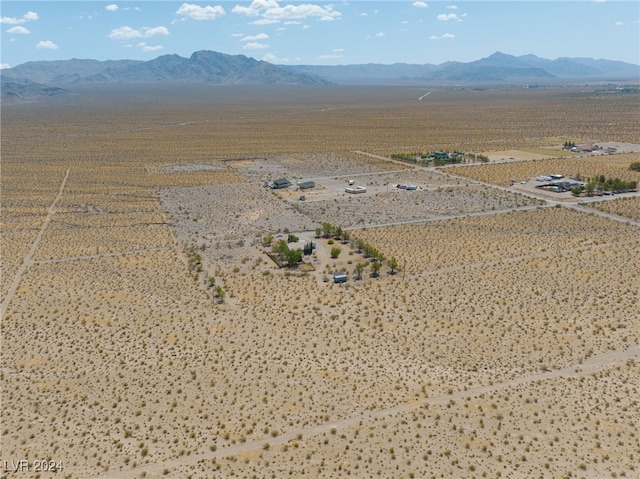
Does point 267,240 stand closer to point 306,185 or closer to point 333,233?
point 333,233

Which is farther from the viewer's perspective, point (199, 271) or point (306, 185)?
point (306, 185)

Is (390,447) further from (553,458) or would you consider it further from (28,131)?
(28,131)

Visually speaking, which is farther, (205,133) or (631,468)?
(205,133)

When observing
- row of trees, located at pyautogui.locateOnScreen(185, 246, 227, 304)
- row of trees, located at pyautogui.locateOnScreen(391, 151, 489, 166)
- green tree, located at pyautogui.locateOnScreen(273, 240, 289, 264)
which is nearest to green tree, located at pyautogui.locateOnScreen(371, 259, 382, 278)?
green tree, located at pyautogui.locateOnScreen(273, 240, 289, 264)

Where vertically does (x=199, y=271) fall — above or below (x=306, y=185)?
below

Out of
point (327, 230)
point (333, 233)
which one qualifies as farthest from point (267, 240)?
point (333, 233)

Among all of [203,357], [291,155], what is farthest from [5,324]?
[291,155]

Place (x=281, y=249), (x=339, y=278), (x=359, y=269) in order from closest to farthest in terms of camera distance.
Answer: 1. (x=339, y=278)
2. (x=359, y=269)
3. (x=281, y=249)

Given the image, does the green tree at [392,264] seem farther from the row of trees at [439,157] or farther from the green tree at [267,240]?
the row of trees at [439,157]
